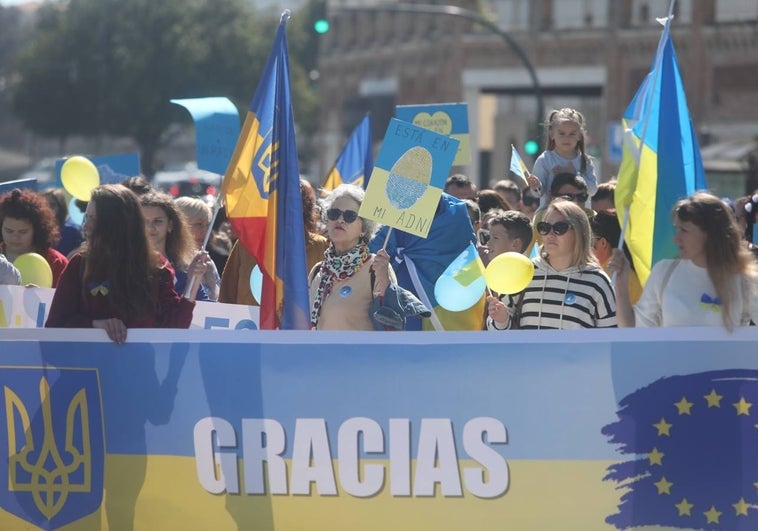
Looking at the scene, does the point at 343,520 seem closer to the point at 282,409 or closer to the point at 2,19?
the point at 282,409

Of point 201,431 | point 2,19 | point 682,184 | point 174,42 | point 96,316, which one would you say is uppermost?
point 2,19

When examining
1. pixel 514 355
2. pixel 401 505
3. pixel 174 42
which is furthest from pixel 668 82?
pixel 174 42

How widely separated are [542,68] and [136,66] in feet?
81.5

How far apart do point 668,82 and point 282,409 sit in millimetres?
2275

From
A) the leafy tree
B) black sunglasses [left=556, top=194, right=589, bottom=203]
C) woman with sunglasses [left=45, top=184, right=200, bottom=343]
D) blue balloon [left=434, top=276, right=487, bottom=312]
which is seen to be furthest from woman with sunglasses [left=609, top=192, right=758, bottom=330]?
the leafy tree

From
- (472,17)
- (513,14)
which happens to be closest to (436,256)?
(472,17)

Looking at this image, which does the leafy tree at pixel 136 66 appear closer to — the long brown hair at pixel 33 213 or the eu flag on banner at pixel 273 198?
the long brown hair at pixel 33 213

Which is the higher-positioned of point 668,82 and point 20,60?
point 20,60

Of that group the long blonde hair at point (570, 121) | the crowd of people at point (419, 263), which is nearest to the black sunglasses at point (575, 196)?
the crowd of people at point (419, 263)

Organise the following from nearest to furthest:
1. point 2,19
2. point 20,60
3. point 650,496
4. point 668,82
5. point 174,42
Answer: point 650,496, point 668,82, point 174,42, point 20,60, point 2,19

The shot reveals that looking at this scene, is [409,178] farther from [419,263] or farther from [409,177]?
[419,263]

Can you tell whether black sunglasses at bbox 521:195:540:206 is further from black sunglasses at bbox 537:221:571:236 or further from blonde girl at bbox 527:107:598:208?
black sunglasses at bbox 537:221:571:236

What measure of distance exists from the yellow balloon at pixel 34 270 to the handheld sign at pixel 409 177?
2422 mm

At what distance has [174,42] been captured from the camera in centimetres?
6378
